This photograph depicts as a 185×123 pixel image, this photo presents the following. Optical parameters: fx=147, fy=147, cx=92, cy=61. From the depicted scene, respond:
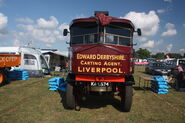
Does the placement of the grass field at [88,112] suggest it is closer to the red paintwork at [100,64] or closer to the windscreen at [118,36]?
the red paintwork at [100,64]

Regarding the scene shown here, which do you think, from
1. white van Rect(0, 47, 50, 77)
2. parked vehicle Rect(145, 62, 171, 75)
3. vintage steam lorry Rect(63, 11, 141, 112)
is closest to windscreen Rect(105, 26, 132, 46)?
vintage steam lorry Rect(63, 11, 141, 112)

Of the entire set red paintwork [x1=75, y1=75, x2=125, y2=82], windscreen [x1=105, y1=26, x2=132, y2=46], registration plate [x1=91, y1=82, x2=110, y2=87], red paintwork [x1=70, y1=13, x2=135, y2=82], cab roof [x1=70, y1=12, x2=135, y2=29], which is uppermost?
cab roof [x1=70, y1=12, x2=135, y2=29]

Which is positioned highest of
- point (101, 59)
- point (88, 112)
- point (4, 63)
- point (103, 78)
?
point (101, 59)

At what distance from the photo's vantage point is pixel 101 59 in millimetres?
4688

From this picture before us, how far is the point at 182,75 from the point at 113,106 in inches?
245

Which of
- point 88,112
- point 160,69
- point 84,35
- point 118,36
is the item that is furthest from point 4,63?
point 160,69

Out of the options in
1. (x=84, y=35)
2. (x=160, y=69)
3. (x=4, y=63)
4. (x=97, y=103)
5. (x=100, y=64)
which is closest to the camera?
(x=100, y=64)

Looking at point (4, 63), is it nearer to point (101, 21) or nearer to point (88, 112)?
point (88, 112)

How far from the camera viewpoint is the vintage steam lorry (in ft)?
15.4

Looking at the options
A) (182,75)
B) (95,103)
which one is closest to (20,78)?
(95,103)

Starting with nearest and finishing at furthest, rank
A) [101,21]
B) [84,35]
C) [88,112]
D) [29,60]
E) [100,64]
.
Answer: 1. [100,64]
2. [101,21]
3. [88,112]
4. [84,35]
5. [29,60]

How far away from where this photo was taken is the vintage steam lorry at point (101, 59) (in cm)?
469

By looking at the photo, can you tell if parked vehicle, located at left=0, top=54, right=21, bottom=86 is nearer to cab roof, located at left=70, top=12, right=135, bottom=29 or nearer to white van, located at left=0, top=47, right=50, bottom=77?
white van, located at left=0, top=47, right=50, bottom=77

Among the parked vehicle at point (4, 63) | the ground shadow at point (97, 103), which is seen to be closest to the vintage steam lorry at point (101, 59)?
the ground shadow at point (97, 103)
